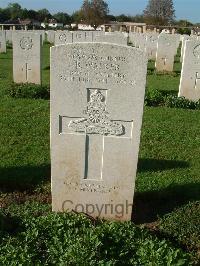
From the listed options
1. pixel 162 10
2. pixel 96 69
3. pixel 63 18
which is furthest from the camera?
pixel 63 18

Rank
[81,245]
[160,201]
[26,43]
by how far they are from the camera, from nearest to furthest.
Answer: [81,245] → [160,201] → [26,43]

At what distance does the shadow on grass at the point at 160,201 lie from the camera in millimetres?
5352

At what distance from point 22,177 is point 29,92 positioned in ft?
18.5

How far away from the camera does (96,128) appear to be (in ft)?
15.7

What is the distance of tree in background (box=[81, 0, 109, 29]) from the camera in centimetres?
6123

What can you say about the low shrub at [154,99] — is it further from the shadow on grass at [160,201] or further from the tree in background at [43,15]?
the tree in background at [43,15]

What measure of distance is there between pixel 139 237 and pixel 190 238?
0.62 m

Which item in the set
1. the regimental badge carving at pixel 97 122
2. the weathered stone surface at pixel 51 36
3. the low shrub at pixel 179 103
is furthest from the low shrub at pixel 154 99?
the weathered stone surface at pixel 51 36

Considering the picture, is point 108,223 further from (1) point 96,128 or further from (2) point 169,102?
(2) point 169,102

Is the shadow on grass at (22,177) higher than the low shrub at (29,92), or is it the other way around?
the low shrub at (29,92)

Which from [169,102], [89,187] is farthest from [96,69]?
[169,102]

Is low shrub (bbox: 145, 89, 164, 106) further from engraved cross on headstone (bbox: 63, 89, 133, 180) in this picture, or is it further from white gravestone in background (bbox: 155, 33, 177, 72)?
white gravestone in background (bbox: 155, 33, 177, 72)

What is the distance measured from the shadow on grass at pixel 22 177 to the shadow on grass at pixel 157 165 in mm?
1516

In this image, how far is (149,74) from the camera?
1717 centimetres
